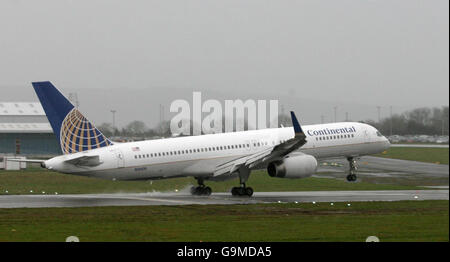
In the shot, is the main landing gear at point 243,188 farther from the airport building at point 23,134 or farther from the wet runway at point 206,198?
the airport building at point 23,134

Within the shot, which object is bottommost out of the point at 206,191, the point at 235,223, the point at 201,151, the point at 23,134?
the point at 235,223

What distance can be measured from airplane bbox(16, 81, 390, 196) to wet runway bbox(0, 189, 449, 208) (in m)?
1.29

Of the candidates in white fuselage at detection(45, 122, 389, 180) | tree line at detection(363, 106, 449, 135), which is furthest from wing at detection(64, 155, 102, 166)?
tree line at detection(363, 106, 449, 135)

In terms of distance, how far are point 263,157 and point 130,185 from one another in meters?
8.16

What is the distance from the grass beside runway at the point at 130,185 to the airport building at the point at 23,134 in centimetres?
3278

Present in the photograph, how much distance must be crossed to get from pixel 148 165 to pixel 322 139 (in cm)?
1141

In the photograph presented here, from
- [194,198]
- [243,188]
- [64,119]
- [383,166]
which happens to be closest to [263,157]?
[243,188]

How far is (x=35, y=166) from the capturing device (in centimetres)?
6488

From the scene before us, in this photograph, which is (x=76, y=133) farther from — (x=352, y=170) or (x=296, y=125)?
→ (x=352, y=170)

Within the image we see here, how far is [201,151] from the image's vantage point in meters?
43.4
